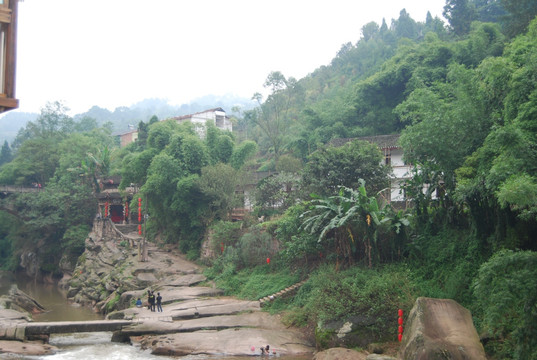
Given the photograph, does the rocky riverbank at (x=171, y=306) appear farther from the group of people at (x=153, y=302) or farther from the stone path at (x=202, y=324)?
the group of people at (x=153, y=302)

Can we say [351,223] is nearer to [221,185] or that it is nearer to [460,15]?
[221,185]

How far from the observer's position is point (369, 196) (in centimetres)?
2053

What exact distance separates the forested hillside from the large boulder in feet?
2.15

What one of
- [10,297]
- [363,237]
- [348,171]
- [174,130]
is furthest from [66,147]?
[363,237]

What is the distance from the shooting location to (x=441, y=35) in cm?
4197

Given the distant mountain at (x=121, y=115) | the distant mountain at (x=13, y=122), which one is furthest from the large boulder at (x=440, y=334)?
the distant mountain at (x=13, y=122)

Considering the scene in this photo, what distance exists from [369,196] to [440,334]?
30.9 ft

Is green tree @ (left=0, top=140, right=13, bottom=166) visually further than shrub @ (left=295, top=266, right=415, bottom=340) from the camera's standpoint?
Yes

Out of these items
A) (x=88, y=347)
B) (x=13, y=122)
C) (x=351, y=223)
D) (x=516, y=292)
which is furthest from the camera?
(x=13, y=122)

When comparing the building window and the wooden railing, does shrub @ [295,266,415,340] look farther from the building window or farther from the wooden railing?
the wooden railing

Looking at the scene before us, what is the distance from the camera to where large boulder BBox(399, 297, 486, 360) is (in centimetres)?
1114

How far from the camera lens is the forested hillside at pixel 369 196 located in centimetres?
1216

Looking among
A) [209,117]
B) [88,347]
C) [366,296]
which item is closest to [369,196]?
[366,296]

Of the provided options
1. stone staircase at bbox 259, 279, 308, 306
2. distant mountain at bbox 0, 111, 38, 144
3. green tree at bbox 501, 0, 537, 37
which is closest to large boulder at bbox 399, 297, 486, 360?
stone staircase at bbox 259, 279, 308, 306
